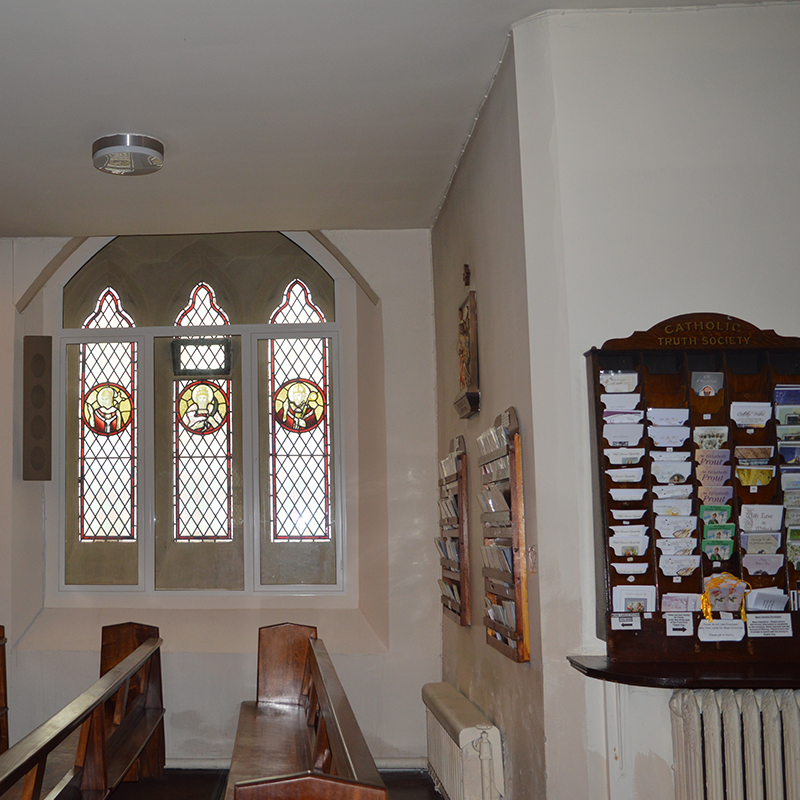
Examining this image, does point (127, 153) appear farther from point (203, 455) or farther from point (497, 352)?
point (203, 455)

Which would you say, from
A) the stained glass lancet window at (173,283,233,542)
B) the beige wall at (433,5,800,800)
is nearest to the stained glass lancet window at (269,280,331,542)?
the stained glass lancet window at (173,283,233,542)

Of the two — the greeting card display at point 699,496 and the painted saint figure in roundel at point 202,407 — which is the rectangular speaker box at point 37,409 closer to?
the painted saint figure in roundel at point 202,407

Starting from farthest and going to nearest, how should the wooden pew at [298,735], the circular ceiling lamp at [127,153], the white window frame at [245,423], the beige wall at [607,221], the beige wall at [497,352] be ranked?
1. the white window frame at [245,423]
2. the circular ceiling lamp at [127,153]
3. the beige wall at [497,352]
4. the beige wall at [607,221]
5. the wooden pew at [298,735]

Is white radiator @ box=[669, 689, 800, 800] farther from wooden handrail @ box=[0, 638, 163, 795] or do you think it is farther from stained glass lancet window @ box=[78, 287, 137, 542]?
stained glass lancet window @ box=[78, 287, 137, 542]

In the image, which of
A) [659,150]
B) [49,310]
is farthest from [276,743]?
[49,310]

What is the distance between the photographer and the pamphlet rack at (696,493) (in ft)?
8.70

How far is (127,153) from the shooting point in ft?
12.8

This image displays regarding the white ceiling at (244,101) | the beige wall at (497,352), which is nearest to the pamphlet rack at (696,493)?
the beige wall at (497,352)

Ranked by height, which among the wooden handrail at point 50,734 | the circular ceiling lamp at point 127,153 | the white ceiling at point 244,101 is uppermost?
the white ceiling at point 244,101

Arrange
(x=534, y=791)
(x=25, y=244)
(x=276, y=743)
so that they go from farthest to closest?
(x=25, y=244) → (x=276, y=743) → (x=534, y=791)

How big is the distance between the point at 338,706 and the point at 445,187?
311cm

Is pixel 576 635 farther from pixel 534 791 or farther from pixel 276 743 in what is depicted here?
pixel 276 743

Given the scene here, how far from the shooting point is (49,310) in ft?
19.3

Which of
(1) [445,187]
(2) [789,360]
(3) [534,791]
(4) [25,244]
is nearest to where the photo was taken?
(2) [789,360]
